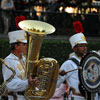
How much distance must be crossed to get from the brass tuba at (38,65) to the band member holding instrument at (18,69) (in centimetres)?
12

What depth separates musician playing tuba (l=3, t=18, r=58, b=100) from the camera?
648 centimetres

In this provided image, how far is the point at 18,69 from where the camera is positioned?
22.5ft

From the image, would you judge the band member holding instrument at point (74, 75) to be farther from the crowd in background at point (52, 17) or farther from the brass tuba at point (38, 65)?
the crowd in background at point (52, 17)

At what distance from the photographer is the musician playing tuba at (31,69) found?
648 centimetres

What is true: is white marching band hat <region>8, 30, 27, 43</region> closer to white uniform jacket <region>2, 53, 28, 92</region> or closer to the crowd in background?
white uniform jacket <region>2, 53, 28, 92</region>

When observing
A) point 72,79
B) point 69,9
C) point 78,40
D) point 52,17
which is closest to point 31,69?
point 72,79

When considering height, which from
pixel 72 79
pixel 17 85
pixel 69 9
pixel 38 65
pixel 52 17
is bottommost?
pixel 52 17

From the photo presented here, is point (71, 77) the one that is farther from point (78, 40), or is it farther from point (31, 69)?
point (31, 69)

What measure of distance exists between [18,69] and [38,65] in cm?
38

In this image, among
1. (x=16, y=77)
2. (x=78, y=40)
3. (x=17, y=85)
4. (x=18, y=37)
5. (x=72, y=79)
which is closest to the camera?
(x=17, y=85)

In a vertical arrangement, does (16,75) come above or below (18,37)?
below

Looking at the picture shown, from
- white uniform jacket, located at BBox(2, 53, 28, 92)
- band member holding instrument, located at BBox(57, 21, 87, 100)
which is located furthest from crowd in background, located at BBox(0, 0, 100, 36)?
white uniform jacket, located at BBox(2, 53, 28, 92)

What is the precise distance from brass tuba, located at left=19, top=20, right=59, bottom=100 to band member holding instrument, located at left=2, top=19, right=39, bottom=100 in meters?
0.12

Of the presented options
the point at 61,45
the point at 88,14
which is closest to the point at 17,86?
the point at 61,45
